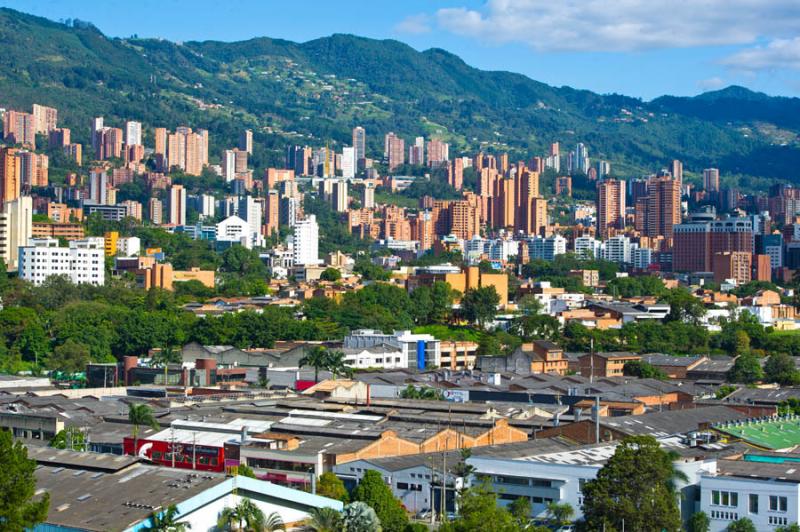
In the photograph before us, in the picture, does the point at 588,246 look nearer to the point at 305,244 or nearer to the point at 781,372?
the point at 305,244

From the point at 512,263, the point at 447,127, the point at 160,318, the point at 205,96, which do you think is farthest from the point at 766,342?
the point at 447,127

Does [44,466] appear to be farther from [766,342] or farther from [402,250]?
[402,250]

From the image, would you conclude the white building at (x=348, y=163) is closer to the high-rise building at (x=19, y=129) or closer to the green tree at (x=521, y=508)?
the high-rise building at (x=19, y=129)

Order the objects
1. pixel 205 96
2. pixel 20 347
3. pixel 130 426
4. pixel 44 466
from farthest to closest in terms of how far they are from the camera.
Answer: pixel 205 96, pixel 20 347, pixel 130 426, pixel 44 466

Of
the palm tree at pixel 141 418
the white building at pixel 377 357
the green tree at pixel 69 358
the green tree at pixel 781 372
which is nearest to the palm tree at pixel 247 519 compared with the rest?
the palm tree at pixel 141 418

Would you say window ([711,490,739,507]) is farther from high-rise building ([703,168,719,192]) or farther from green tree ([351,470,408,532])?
high-rise building ([703,168,719,192])

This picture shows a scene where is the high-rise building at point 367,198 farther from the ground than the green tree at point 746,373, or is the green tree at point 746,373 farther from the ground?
the high-rise building at point 367,198
